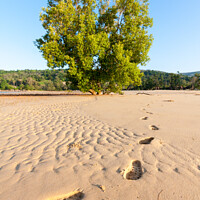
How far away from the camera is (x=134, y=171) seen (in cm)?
220

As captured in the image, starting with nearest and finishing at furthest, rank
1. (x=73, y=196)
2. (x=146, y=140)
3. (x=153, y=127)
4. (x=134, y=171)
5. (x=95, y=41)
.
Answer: (x=73, y=196)
(x=134, y=171)
(x=146, y=140)
(x=153, y=127)
(x=95, y=41)

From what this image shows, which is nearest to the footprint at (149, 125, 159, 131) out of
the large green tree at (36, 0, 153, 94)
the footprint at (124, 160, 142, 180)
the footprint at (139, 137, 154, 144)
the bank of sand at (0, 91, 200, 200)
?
the bank of sand at (0, 91, 200, 200)

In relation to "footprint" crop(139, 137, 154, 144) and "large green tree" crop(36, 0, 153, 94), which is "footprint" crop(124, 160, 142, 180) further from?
"large green tree" crop(36, 0, 153, 94)

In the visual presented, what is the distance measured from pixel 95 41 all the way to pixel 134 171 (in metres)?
13.1

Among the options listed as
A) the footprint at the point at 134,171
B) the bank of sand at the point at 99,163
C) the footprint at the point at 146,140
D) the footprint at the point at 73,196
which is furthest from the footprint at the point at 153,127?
the footprint at the point at 73,196

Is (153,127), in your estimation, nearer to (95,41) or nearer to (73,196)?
(73,196)

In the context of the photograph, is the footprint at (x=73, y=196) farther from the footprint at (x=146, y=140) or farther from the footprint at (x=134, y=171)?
the footprint at (x=146, y=140)

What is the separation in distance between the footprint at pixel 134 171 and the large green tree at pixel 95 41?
1246cm

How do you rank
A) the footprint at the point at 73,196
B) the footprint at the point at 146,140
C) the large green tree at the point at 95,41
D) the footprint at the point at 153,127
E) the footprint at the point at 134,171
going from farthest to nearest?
the large green tree at the point at 95,41
the footprint at the point at 153,127
the footprint at the point at 146,140
the footprint at the point at 134,171
the footprint at the point at 73,196

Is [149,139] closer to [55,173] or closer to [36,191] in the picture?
[55,173]

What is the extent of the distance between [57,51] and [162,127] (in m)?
13.0

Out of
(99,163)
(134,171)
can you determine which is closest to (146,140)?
(134,171)

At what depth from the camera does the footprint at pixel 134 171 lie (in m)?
2.04

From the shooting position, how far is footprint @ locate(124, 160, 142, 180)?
2.04 meters
